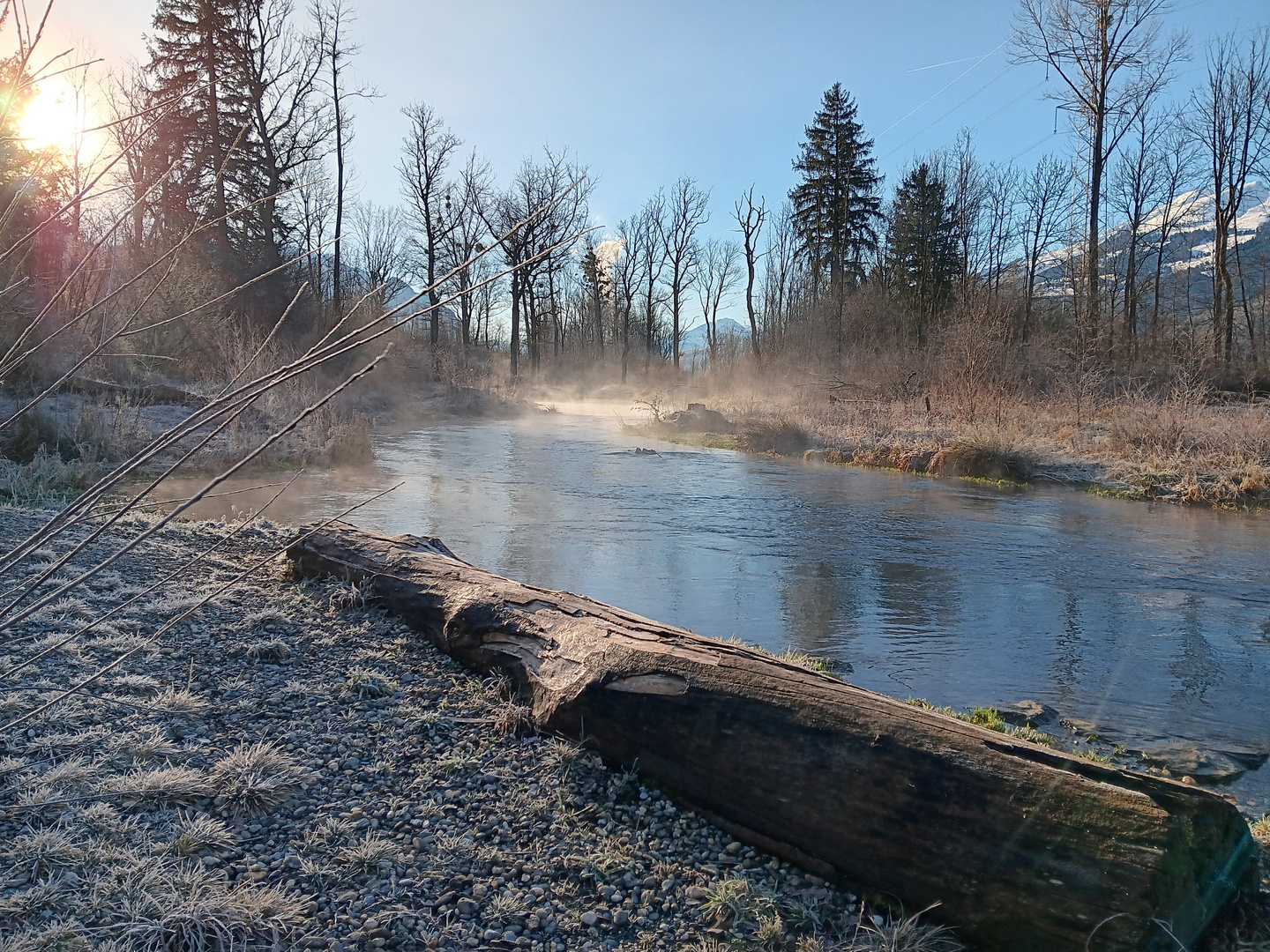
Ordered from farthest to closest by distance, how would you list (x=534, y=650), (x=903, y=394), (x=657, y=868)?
(x=903, y=394) < (x=534, y=650) < (x=657, y=868)

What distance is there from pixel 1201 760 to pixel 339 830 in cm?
396

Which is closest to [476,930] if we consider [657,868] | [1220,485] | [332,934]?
[332,934]

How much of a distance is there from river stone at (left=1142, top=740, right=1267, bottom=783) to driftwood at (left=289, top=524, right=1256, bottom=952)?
1844 millimetres

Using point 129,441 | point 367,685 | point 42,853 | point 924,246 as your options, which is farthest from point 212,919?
point 924,246

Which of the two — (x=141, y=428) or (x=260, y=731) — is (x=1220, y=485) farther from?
(x=141, y=428)

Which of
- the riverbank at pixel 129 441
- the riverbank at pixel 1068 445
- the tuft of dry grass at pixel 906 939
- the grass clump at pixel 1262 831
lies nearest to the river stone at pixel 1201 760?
the grass clump at pixel 1262 831

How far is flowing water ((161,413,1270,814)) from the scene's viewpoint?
4773 mm

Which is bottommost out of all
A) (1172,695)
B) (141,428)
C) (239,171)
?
(1172,695)

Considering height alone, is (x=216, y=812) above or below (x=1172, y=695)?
above

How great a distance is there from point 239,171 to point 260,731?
2574 cm

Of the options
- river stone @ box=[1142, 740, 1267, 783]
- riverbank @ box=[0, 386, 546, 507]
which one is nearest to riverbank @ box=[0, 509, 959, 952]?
river stone @ box=[1142, 740, 1267, 783]

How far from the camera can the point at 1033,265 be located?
33.5 m

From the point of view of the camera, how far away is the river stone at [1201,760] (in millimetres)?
3646

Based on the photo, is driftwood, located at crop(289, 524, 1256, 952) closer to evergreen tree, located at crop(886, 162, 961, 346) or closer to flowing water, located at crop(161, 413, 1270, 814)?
flowing water, located at crop(161, 413, 1270, 814)
